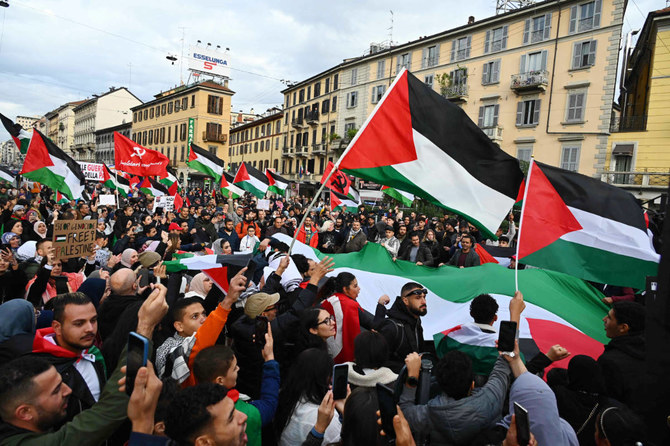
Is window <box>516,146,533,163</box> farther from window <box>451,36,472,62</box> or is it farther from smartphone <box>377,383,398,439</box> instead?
smartphone <box>377,383,398,439</box>

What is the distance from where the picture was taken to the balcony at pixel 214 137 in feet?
165

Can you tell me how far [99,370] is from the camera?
2.33m

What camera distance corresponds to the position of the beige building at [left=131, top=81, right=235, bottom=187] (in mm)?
50156

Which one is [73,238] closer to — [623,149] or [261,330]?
[261,330]

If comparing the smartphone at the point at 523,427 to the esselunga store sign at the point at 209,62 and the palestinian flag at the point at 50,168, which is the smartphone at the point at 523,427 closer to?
the palestinian flag at the point at 50,168

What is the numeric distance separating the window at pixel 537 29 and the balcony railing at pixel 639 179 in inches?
401

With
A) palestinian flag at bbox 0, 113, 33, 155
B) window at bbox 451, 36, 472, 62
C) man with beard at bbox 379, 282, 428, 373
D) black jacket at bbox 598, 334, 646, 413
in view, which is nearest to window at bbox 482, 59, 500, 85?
window at bbox 451, 36, 472, 62

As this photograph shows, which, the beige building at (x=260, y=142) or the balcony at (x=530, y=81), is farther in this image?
the beige building at (x=260, y=142)

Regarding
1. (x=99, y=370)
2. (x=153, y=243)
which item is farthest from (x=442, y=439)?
(x=153, y=243)

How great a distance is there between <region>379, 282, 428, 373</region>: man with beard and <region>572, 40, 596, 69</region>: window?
2777cm

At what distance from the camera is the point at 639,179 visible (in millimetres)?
22797

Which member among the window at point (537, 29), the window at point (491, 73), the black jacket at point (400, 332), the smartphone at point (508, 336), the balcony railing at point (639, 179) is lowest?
the black jacket at point (400, 332)

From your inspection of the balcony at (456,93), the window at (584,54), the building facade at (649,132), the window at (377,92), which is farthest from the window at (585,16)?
the window at (377,92)

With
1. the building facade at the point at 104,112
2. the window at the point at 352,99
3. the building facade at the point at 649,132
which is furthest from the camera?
the building facade at the point at 104,112
